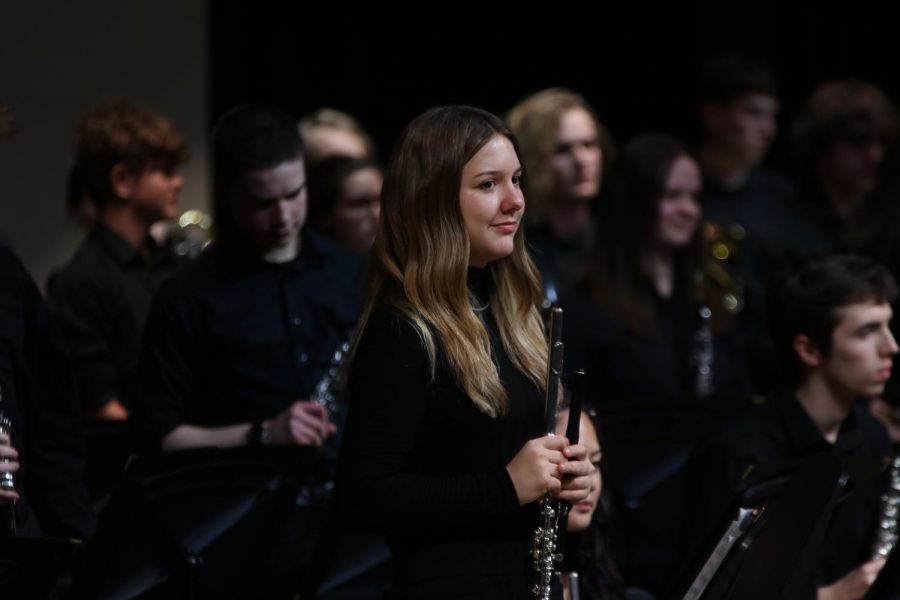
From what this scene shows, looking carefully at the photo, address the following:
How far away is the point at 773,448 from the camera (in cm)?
318

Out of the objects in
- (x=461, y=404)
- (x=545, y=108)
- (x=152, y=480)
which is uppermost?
(x=545, y=108)

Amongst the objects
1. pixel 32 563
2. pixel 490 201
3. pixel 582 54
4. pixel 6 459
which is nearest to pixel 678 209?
pixel 582 54

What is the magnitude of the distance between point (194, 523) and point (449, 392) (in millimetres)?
658

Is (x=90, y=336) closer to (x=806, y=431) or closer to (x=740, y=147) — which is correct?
(x=806, y=431)

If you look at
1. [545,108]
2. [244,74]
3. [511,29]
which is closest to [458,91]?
[511,29]

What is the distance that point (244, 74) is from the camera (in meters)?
5.39

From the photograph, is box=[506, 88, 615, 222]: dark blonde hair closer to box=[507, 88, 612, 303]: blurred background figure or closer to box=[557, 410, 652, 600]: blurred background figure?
box=[507, 88, 612, 303]: blurred background figure

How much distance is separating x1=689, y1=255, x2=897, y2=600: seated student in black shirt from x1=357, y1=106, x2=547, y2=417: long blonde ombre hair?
91 centimetres

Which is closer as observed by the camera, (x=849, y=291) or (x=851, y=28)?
(x=849, y=291)

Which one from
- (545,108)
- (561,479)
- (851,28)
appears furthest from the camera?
(851,28)

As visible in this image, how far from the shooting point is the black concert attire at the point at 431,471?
88.5 inches

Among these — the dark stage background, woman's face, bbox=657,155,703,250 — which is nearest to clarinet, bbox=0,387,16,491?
woman's face, bbox=657,155,703,250

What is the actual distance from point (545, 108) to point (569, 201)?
27 centimetres

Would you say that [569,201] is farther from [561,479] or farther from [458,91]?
[561,479]
